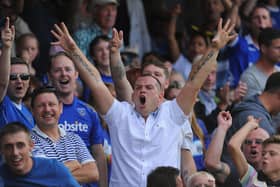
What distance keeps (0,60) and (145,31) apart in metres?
5.54

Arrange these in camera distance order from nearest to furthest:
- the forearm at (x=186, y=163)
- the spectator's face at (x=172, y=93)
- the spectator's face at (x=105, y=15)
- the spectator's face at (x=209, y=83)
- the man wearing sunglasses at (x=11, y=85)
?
1. the man wearing sunglasses at (x=11, y=85)
2. the forearm at (x=186, y=163)
3. the spectator's face at (x=172, y=93)
4. the spectator's face at (x=209, y=83)
5. the spectator's face at (x=105, y=15)

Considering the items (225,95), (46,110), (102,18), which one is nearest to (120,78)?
(46,110)

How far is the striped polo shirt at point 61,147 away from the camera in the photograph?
365 inches

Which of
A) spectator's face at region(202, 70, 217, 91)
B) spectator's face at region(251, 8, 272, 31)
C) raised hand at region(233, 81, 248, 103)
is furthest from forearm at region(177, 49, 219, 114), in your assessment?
spectator's face at region(251, 8, 272, 31)

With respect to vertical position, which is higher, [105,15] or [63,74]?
[105,15]

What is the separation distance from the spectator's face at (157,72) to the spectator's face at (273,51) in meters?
2.40

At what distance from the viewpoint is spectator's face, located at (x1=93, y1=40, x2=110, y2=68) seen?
39.2 ft

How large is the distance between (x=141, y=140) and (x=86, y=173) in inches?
23.8

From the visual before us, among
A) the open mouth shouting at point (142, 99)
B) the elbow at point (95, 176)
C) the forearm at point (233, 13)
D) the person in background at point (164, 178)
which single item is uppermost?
the forearm at point (233, 13)

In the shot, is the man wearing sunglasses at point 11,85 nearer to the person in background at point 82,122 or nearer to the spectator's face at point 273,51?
the person in background at point 82,122

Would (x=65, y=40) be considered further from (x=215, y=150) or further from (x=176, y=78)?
(x=176, y=78)

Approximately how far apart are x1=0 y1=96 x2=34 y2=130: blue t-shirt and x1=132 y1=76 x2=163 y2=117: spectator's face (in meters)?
1.01

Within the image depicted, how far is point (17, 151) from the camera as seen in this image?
8367 mm

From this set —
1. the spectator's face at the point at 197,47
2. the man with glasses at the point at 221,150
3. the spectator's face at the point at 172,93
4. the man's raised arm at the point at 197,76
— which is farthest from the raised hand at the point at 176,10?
the man's raised arm at the point at 197,76
